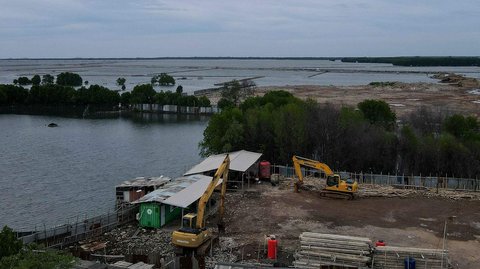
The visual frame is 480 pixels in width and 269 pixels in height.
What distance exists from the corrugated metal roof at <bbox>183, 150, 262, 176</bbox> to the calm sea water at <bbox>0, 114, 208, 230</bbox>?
565 centimetres

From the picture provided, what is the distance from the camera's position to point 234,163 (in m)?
32.0

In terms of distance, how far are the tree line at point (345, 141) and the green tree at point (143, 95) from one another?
42191mm

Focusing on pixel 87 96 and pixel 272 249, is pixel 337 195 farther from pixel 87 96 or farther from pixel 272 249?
pixel 87 96

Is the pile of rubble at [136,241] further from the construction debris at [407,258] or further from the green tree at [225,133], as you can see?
the green tree at [225,133]

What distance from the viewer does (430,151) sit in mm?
34438

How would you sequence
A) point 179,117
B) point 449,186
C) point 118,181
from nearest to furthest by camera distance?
point 449,186 → point 118,181 → point 179,117

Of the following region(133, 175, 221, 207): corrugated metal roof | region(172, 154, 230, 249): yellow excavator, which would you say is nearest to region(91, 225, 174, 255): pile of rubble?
region(172, 154, 230, 249): yellow excavator

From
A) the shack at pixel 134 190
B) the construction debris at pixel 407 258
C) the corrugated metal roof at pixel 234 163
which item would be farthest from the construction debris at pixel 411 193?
the shack at pixel 134 190

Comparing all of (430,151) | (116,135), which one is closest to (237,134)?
(430,151)

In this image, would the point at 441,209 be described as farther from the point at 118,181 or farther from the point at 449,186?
the point at 118,181

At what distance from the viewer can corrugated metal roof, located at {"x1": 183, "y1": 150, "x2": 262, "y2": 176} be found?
30.5 m

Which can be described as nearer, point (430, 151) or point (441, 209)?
point (441, 209)

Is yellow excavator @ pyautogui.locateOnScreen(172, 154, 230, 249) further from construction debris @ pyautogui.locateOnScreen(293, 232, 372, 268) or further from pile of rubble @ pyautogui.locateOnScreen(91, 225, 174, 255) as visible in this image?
construction debris @ pyautogui.locateOnScreen(293, 232, 372, 268)

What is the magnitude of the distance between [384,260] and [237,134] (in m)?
20.2
